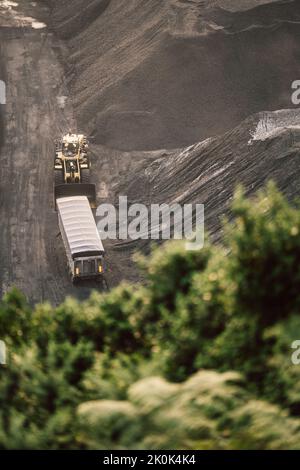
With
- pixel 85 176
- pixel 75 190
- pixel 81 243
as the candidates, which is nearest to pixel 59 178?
pixel 85 176

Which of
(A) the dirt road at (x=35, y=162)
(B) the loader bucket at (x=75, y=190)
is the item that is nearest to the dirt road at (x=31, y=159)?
(A) the dirt road at (x=35, y=162)

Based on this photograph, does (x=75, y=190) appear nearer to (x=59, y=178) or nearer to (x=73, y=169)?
(x=73, y=169)

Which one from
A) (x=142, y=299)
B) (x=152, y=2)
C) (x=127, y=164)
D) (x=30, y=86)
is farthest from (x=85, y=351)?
(x=152, y=2)

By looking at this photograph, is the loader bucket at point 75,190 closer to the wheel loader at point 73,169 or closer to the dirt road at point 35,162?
the wheel loader at point 73,169

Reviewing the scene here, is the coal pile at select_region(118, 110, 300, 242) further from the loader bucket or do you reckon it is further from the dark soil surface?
the loader bucket

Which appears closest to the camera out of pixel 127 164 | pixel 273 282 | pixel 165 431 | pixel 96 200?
pixel 165 431

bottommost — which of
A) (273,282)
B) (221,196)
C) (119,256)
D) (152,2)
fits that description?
(273,282)
